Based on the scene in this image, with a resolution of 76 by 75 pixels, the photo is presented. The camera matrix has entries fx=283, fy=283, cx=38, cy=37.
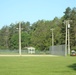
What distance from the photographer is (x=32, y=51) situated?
4230 inches

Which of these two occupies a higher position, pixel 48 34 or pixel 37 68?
pixel 48 34

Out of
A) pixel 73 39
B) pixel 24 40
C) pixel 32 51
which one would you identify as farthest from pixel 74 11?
pixel 24 40

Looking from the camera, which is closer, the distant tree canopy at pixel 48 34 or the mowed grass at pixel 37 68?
→ the mowed grass at pixel 37 68

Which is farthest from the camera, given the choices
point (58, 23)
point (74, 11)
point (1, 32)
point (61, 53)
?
point (1, 32)

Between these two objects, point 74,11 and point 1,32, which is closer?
point 74,11

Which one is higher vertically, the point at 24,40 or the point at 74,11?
the point at 74,11

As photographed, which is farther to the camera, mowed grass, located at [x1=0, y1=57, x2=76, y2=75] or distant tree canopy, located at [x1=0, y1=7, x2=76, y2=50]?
distant tree canopy, located at [x1=0, y1=7, x2=76, y2=50]

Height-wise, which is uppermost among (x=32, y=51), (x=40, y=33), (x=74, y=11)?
(x=74, y=11)

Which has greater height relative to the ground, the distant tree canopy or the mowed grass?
the distant tree canopy

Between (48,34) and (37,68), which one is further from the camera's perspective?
(48,34)

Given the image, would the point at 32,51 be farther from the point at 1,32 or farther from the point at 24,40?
the point at 1,32

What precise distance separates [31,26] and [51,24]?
1797 inches

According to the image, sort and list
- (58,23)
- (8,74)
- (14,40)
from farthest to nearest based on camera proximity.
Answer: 1. (14,40)
2. (58,23)
3. (8,74)

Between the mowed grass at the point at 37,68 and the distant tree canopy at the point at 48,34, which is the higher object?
the distant tree canopy at the point at 48,34
